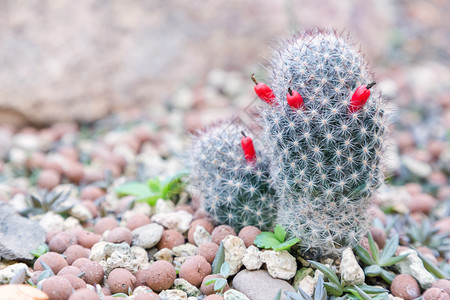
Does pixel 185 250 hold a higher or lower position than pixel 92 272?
higher

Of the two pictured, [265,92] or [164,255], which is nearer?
[265,92]

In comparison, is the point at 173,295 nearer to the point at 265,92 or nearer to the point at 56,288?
the point at 56,288

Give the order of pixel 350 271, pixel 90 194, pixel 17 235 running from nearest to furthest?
pixel 350 271 → pixel 17 235 → pixel 90 194

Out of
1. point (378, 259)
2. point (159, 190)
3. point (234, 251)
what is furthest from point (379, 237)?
point (159, 190)

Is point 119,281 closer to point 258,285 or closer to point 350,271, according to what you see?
point 258,285

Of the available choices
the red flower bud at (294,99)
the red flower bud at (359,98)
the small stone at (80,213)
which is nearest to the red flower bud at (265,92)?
the red flower bud at (294,99)

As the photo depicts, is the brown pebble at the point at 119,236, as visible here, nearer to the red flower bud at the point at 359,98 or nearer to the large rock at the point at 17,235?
the large rock at the point at 17,235

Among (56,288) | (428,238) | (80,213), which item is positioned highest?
(428,238)

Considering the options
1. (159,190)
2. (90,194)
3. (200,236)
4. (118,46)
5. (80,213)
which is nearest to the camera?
(200,236)
